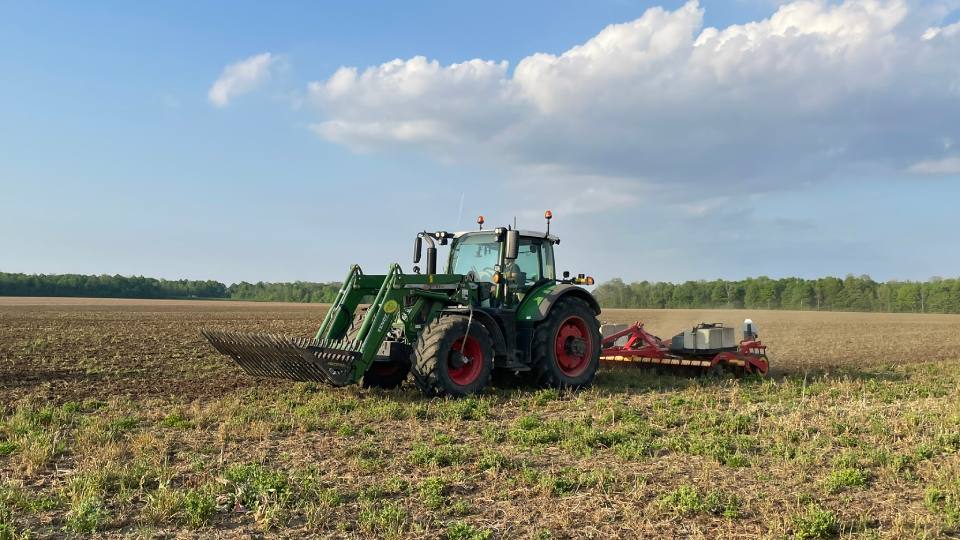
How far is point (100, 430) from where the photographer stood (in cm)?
764

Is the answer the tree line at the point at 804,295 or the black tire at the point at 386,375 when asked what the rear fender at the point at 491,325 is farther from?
the tree line at the point at 804,295

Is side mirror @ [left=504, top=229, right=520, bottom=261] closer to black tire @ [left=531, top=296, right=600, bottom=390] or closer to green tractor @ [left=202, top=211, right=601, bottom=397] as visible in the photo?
green tractor @ [left=202, top=211, right=601, bottom=397]

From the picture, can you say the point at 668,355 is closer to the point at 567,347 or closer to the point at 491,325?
the point at 567,347

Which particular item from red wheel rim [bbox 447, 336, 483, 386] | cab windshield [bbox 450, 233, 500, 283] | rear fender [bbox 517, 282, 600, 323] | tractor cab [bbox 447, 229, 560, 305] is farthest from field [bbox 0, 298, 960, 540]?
cab windshield [bbox 450, 233, 500, 283]

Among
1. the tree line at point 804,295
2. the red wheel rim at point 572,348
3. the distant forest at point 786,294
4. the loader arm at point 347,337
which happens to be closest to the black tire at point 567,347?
the red wheel rim at point 572,348

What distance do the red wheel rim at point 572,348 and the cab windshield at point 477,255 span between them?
1441 mm

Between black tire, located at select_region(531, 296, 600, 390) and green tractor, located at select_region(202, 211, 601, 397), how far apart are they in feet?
0.05

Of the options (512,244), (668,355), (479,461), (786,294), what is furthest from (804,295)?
(479,461)

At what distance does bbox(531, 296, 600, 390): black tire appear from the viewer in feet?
36.2

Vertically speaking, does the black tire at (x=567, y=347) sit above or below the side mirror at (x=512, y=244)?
below

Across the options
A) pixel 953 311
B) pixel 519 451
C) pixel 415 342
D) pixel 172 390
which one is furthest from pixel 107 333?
pixel 953 311

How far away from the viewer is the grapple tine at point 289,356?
359 inches

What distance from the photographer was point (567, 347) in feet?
38.2

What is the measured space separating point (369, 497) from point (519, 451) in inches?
77.0
